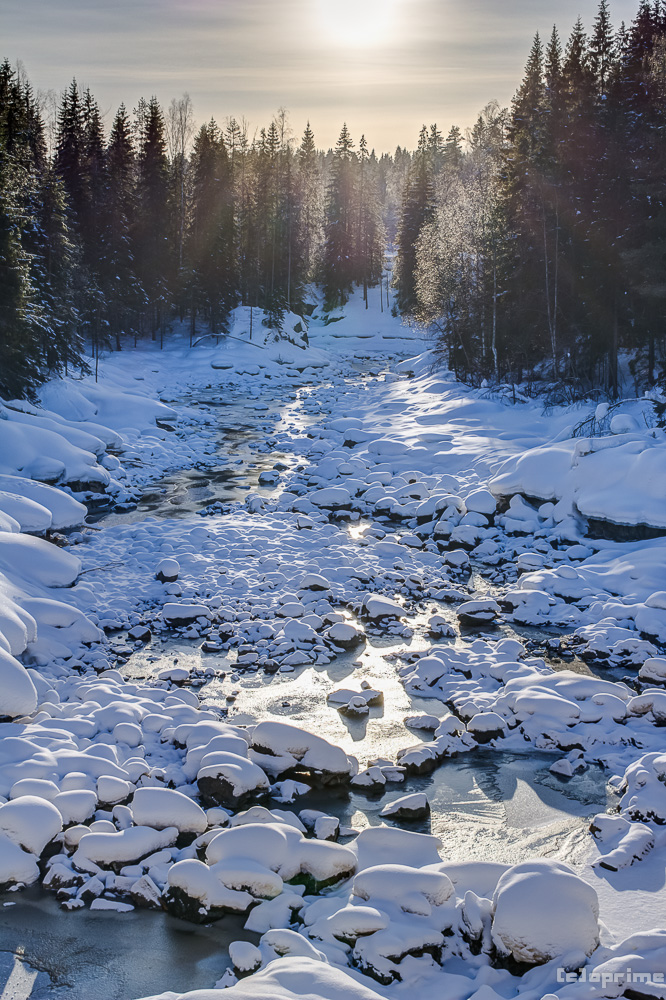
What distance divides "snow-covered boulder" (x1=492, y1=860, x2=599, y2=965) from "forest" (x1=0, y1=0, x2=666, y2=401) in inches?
726

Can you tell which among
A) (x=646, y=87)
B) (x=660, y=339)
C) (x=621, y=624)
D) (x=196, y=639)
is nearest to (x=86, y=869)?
(x=196, y=639)

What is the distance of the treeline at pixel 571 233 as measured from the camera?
2170 centimetres

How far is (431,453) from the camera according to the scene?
21.3 meters

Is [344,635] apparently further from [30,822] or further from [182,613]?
[30,822]

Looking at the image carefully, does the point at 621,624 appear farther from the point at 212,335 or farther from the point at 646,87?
the point at 212,335

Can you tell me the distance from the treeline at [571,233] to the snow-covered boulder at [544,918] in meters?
18.5

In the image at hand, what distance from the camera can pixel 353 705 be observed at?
8781mm

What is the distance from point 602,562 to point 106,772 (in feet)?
30.9

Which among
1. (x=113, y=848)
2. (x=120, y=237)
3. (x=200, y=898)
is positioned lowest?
(x=200, y=898)

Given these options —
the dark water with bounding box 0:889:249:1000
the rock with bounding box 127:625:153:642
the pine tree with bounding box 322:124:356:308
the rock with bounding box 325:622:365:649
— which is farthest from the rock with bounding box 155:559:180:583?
the pine tree with bounding box 322:124:356:308

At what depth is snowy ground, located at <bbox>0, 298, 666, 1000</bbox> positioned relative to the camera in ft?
17.1

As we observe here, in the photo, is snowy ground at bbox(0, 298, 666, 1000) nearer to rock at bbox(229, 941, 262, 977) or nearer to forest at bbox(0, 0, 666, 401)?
rock at bbox(229, 941, 262, 977)

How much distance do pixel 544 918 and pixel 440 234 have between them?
31427mm

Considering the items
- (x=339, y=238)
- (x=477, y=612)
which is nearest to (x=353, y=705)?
(x=477, y=612)
